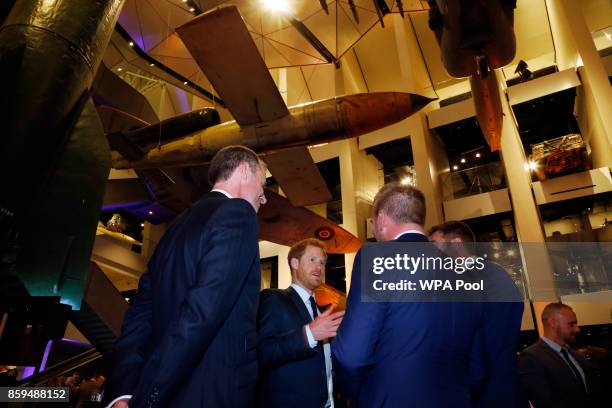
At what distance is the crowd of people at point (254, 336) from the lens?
4.07ft

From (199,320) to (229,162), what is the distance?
0.78 m

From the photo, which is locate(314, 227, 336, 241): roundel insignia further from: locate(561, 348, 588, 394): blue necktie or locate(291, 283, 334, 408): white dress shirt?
locate(291, 283, 334, 408): white dress shirt

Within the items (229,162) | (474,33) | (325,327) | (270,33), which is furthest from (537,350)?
(270,33)

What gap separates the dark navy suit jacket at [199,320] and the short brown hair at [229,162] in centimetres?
12

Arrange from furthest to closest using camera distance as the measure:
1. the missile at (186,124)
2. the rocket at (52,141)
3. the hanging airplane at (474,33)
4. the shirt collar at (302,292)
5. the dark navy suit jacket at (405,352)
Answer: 1. the missile at (186,124)
2. the hanging airplane at (474,33)
3. the rocket at (52,141)
4. the shirt collar at (302,292)
5. the dark navy suit jacket at (405,352)

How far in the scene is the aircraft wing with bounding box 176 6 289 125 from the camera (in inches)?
220

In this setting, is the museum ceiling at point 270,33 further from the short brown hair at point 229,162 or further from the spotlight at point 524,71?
the short brown hair at point 229,162

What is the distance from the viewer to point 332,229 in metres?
9.88

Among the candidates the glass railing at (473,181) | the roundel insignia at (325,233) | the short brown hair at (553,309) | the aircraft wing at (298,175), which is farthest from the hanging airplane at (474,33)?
the glass railing at (473,181)

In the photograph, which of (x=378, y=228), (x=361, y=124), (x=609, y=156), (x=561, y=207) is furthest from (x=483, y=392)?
(x=561, y=207)

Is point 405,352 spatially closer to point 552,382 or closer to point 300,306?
point 300,306

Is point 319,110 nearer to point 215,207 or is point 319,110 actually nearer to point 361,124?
point 361,124

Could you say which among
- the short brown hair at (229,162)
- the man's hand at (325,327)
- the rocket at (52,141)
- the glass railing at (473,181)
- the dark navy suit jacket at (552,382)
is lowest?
the dark navy suit jacket at (552,382)

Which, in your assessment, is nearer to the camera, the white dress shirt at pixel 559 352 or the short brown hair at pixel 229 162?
the short brown hair at pixel 229 162
